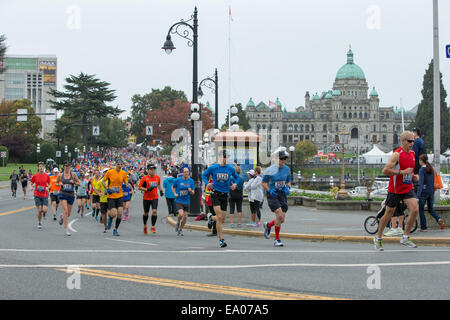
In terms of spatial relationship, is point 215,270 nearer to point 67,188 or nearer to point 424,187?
point 424,187

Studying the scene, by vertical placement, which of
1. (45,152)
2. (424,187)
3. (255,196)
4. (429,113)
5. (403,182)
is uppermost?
(429,113)

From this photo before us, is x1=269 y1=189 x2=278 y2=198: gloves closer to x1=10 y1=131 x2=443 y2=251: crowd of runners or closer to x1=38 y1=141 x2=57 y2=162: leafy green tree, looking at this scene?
x1=10 y1=131 x2=443 y2=251: crowd of runners

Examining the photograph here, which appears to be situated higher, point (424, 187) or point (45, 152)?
point (45, 152)

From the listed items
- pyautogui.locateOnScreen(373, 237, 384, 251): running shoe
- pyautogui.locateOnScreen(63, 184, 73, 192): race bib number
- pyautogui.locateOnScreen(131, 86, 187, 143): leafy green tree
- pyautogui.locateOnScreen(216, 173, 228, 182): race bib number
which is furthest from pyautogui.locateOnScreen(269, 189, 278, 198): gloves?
pyautogui.locateOnScreen(131, 86, 187, 143): leafy green tree

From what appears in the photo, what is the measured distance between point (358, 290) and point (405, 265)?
2.08 metres

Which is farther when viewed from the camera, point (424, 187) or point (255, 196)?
point (255, 196)

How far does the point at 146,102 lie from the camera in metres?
132

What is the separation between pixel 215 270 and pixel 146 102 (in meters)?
126

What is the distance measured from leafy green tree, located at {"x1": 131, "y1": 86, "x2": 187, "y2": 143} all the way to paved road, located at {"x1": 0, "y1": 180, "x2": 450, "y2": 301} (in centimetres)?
11683

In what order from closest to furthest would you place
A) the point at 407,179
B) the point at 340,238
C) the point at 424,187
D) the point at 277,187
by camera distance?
1. the point at 407,179
2. the point at 277,187
3. the point at 340,238
4. the point at 424,187

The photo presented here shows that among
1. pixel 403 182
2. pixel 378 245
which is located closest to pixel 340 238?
pixel 378 245
